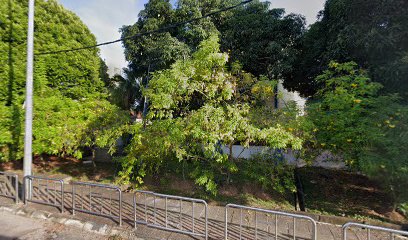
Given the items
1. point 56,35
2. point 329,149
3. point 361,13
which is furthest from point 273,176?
point 56,35

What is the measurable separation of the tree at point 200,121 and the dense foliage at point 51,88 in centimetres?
191

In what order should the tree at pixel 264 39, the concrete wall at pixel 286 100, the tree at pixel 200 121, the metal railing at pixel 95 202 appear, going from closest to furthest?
1. the tree at pixel 200 121
2. the metal railing at pixel 95 202
3. the concrete wall at pixel 286 100
4. the tree at pixel 264 39

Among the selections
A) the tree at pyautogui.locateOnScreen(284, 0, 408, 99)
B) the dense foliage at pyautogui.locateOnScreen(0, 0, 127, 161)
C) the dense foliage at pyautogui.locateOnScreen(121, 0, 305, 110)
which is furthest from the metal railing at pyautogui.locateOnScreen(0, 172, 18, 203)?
the tree at pyautogui.locateOnScreen(284, 0, 408, 99)

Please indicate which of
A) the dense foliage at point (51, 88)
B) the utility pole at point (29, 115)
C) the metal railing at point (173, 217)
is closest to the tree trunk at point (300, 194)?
the metal railing at point (173, 217)

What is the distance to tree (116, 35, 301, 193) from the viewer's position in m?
5.02

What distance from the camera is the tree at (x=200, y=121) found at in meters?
5.02

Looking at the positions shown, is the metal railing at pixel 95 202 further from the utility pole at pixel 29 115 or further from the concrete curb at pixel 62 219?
the utility pole at pixel 29 115

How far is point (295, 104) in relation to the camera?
6.23 metres

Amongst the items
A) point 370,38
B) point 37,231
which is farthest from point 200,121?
point 370,38

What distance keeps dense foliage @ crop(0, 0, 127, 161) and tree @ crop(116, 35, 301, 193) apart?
6.28 ft

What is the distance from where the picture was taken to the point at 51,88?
838 centimetres

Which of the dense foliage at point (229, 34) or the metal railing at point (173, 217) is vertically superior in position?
the dense foliage at point (229, 34)

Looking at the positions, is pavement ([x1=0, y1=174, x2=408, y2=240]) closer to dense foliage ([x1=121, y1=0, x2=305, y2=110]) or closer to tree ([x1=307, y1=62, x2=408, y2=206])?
tree ([x1=307, y1=62, x2=408, y2=206])

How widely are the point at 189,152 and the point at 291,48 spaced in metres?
8.81
